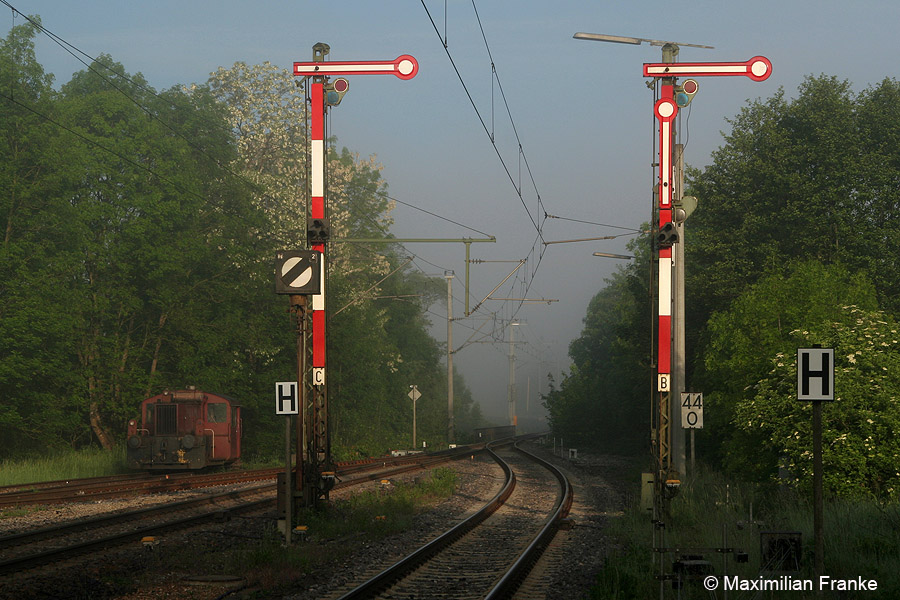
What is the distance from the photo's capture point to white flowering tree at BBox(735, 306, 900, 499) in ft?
55.0

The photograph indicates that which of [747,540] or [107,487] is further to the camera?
[107,487]

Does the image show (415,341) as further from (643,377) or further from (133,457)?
(133,457)

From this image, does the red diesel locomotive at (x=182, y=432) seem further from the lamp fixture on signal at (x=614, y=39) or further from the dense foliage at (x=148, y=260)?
the lamp fixture on signal at (x=614, y=39)

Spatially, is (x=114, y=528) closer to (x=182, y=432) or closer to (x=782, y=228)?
(x=182, y=432)

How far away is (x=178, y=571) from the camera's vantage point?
11.8 meters

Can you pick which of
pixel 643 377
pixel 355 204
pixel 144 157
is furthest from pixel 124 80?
pixel 643 377

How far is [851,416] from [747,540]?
5.62 metres

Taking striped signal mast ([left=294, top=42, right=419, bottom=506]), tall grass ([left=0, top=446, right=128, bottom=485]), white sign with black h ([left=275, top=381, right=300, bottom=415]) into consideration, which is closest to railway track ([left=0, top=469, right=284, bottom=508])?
tall grass ([left=0, top=446, right=128, bottom=485])

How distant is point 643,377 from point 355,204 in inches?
1064

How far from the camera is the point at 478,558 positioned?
44.1 ft

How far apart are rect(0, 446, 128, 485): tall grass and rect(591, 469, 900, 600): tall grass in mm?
17616

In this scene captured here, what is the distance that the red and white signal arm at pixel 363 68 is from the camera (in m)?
18.8

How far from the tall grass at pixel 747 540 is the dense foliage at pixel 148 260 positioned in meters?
18.2

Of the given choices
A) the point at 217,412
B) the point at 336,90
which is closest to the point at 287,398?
the point at 336,90
